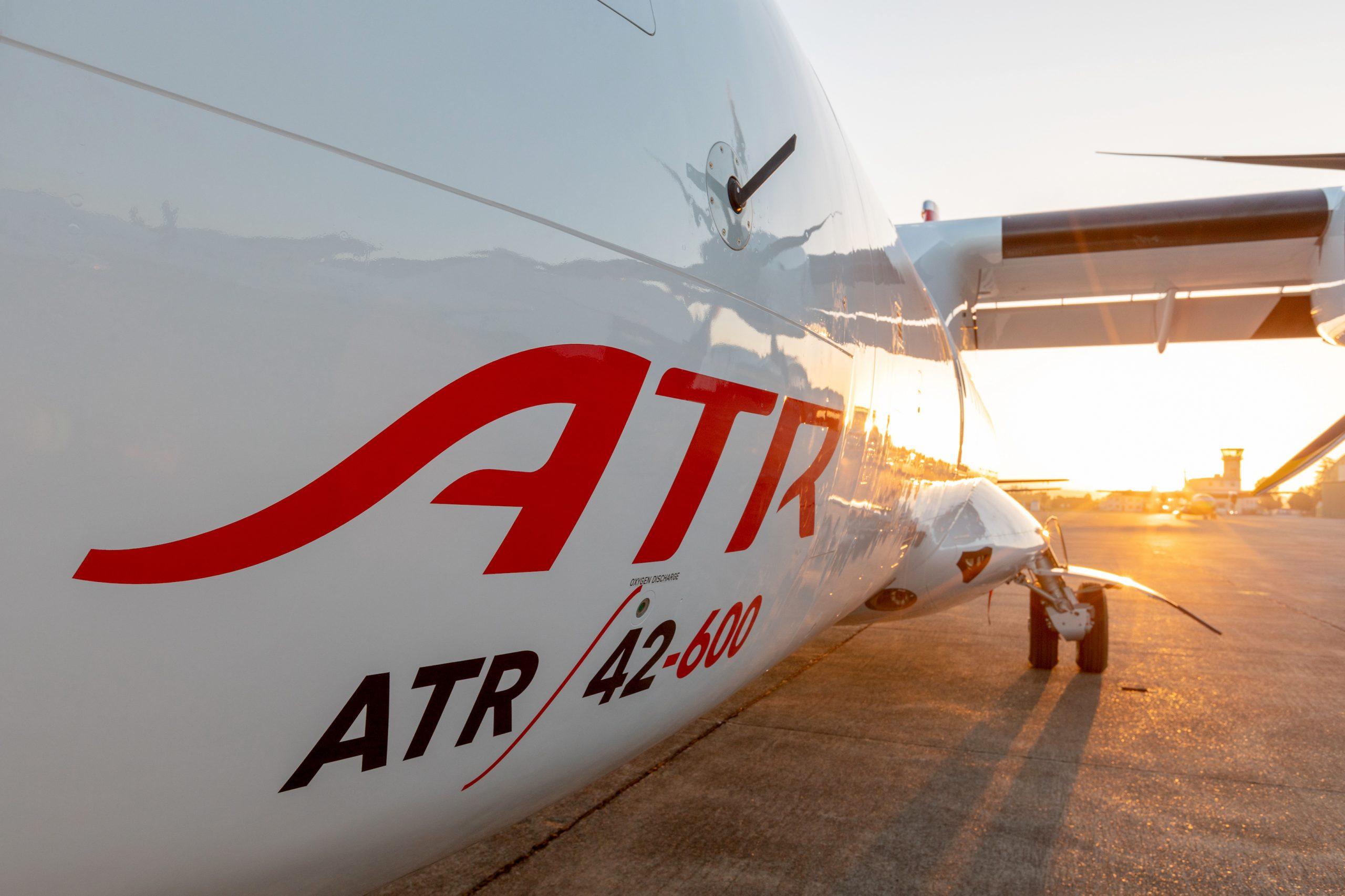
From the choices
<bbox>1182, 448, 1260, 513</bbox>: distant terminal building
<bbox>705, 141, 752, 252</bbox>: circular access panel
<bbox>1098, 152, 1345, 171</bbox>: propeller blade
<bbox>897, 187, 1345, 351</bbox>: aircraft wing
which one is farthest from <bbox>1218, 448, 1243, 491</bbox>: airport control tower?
<bbox>1182, 448, 1260, 513</bbox>: distant terminal building

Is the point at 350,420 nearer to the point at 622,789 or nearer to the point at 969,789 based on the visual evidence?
the point at 622,789

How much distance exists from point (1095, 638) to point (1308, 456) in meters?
1.92

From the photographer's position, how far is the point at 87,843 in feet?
3.00

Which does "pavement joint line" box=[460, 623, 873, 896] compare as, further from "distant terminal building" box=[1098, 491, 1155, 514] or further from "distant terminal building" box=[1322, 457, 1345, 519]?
"distant terminal building" box=[1098, 491, 1155, 514]

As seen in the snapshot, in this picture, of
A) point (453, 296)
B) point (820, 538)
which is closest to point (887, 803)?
point (820, 538)

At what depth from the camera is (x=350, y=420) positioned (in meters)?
1.02

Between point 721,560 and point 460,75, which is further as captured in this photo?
point 721,560

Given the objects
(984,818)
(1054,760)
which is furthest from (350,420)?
(1054,760)

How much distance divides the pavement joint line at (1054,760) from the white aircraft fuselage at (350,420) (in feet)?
10.2

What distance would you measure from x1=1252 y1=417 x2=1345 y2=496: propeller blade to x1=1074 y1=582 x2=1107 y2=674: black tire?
55.6 inches

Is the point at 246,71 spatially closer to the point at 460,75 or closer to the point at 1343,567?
the point at 460,75

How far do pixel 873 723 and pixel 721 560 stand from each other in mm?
3548

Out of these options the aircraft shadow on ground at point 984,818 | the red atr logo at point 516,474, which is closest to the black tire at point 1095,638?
the aircraft shadow on ground at point 984,818

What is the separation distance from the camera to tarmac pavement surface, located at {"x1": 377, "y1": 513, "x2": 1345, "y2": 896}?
299cm
